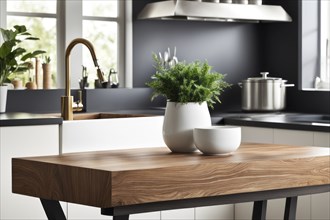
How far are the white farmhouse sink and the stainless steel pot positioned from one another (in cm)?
133

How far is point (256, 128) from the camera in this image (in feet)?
18.0

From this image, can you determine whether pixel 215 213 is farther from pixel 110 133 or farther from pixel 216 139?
pixel 216 139

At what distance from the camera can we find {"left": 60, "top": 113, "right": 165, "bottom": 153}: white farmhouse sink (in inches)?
178

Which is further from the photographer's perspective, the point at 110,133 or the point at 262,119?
the point at 262,119

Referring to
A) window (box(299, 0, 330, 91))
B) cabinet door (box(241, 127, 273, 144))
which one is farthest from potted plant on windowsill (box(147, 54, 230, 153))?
window (box(299, 0, 330, 91))

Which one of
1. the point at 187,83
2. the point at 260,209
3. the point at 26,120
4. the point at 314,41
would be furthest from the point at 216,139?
the point at 314,41

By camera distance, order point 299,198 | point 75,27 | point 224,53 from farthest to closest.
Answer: point 224,53, point 75,27, point 299,198

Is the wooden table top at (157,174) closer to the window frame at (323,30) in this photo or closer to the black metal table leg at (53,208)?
the black metal table leg at (53,208)

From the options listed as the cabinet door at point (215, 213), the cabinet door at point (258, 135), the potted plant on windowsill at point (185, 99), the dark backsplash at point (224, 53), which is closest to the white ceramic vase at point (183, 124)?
the potted plant on windowsill at point (185, 99)

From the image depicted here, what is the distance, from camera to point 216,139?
3020mm

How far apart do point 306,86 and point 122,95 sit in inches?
62.2

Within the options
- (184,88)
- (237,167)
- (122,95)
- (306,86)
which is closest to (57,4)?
(122,95)

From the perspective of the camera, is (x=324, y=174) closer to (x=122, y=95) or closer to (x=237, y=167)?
(x=237, y=167)

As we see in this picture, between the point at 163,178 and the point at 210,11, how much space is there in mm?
3317
